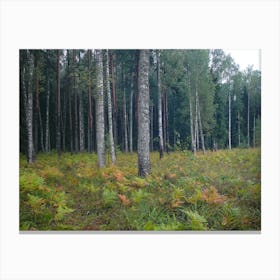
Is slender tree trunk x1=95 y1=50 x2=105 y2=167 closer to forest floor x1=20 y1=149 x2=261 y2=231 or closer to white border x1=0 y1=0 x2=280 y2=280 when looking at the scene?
forest floor x1=20 y1=149 x2=261 y2=231

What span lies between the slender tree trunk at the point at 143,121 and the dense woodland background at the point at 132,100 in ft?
0.28

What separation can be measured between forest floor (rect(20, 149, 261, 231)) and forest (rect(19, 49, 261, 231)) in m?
0.02

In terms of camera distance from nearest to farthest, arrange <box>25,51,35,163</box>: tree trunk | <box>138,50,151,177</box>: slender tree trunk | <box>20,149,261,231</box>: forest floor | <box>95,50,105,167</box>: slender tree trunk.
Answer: <box>20,149,261,231</box>: forest floor → <box>25,51,35,163</box>: tree trunk → <box>95,50,105,167</box>: slender tree trunk → <box>138,50,151,177</box>: slender tree trunk

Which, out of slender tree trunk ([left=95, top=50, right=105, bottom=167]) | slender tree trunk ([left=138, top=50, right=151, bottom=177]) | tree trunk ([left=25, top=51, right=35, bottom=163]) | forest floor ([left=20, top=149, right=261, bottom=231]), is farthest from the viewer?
slender tree trunk ([left=138, top=50, right=151, bottom=177])

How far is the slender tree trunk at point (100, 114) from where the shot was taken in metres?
5.59

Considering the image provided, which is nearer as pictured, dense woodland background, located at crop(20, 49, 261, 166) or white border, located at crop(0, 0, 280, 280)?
white border, located at crop(0, 0, 280, 280)

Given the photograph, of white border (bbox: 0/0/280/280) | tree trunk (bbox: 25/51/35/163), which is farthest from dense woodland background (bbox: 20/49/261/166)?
white border (bbox: 0/0/280/280)

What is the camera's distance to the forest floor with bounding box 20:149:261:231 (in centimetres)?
515

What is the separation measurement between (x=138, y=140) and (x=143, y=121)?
1.26 ft
